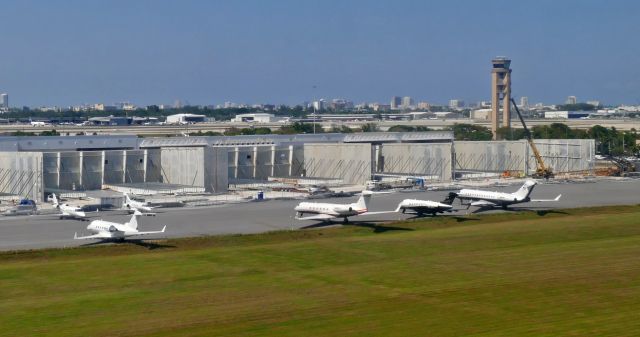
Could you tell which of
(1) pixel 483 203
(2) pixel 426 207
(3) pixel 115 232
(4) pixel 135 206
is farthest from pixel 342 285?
(1) pixel 483 203

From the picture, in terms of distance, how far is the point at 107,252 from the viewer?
59438 mm

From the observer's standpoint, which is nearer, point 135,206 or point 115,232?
point 115,232

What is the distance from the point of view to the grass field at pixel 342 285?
3947 centimetres

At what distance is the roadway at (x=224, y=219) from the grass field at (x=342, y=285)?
4.24 metres

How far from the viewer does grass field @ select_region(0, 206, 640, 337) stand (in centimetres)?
3947

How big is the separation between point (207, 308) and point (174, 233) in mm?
24702

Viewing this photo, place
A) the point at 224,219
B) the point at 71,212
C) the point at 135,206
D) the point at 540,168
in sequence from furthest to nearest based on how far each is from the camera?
the point at 540,168
the point at 135,206
the point at 224,219
the point at 71,212

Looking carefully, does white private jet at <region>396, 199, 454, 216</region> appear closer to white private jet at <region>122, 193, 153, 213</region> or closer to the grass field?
the grass field

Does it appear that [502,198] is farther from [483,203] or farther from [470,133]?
[470,133]

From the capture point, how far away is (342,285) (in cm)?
4778

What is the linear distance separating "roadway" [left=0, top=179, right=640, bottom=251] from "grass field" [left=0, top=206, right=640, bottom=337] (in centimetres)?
424

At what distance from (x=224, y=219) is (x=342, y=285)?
28490 millimetres

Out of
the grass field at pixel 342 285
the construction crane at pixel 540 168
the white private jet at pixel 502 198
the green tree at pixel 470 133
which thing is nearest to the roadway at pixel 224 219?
the white private jet at pixel 502 198

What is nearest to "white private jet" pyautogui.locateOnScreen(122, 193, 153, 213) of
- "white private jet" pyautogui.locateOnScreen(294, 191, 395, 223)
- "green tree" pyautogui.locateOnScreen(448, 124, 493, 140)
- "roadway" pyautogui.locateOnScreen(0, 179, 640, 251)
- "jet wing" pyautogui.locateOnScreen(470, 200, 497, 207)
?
"roadway" pyautogui.locateOnScreen(0, 179, 640, 251)
